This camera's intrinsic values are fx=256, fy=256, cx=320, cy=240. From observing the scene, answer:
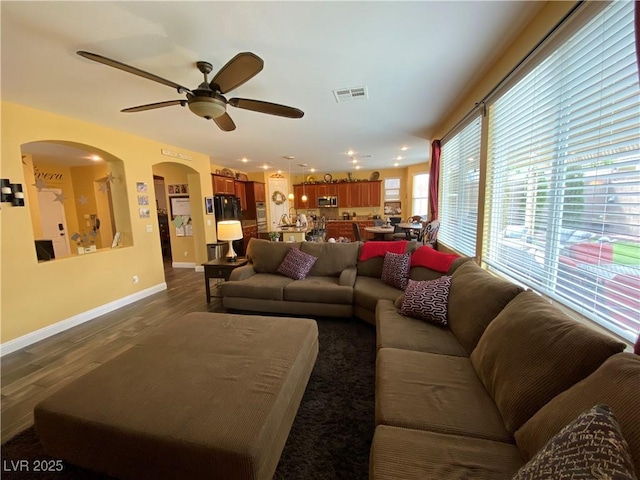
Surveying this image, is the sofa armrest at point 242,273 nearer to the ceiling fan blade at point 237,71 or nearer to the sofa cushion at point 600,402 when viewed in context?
the ceiling fan blade at point 237,71

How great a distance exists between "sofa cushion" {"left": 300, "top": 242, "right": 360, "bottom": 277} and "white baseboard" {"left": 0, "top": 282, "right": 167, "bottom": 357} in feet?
9.73

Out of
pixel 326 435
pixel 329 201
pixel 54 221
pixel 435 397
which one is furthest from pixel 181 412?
pixel 329 201

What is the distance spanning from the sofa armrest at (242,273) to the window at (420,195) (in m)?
6.50

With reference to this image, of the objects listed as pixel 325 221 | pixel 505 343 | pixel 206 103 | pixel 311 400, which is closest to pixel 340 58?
pixel 206 103

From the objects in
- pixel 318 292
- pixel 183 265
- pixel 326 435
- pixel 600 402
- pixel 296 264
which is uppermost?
pixel 600 402

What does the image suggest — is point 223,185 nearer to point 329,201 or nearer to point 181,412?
point 329,201

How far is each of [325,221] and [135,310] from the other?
21.3ft

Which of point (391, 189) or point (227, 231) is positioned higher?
point (391, 189)

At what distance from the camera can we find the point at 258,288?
11.1 feet

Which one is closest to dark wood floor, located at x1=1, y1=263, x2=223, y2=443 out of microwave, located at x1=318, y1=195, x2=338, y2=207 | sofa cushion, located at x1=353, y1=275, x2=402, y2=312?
sofa cushion, located at x1=353, y1=275, x2=402, y2=312

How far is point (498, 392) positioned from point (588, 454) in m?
0.66

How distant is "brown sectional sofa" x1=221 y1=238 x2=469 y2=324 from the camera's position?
304 cm

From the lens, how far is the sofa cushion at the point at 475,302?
1.70 m

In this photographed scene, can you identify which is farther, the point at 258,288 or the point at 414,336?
the point at 258,288
